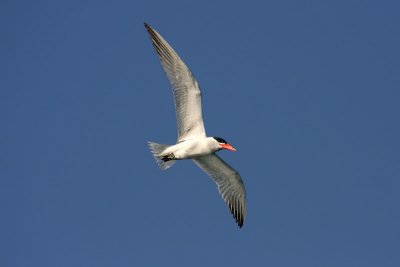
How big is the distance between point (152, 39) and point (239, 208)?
4.29 meters

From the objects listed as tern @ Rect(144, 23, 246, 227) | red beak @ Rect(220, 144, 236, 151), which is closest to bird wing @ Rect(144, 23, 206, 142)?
tern @ Rect(144, 23, 246, 227)

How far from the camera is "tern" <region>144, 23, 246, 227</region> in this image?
15523 mm

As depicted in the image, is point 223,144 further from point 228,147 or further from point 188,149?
point 188,149

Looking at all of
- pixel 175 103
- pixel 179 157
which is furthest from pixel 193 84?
pixel 179 157

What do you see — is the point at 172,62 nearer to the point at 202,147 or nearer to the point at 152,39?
the point at 152,39

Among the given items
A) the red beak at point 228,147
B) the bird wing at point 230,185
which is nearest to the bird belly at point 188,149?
the red beak at point 228,147

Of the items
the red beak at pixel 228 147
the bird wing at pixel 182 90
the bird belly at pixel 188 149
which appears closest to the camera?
the bird wing at pixel 182 90

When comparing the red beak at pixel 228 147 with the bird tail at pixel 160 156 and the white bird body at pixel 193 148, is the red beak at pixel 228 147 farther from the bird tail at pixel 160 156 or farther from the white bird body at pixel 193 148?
the bird tail at pixel 160 156

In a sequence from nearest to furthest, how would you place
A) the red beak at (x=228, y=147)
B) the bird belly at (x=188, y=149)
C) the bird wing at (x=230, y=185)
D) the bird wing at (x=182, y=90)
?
1. the bird wing at (x=182, y=90)
2. the bird belly at (x=188, y=149)
3. the red beak at (x=228, y=147)
4. the bird wing at (x=230, y=185)

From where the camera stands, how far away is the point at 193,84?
15641 millimetres

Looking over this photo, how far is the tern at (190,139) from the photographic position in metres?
15.5

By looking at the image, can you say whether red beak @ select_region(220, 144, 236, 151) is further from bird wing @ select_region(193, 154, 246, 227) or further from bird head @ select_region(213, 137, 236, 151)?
bird wing @ select_region(193, 154, 246, 227)

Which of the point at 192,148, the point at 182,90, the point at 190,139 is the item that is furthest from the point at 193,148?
the point at 182,90

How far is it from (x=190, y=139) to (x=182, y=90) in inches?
41.2
